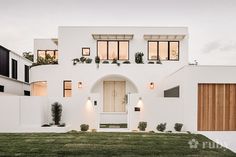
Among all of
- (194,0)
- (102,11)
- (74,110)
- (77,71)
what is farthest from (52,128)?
(194,0)

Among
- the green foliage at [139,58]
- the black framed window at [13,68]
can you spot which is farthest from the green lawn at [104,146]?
the black framed window at [13,68]

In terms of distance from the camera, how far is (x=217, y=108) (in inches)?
587

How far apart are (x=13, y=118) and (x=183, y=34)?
1299 centimetres

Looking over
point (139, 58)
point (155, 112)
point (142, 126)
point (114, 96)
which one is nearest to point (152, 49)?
point (139, 58)

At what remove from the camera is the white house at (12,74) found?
24.1 metres

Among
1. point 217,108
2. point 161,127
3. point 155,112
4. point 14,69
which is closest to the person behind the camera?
point 217,108

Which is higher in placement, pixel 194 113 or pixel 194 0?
pixel 194 0

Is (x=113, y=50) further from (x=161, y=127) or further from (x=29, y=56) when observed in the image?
(x=29, y=56)

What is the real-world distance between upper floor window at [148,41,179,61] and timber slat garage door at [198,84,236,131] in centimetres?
844

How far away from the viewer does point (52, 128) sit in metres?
16.2

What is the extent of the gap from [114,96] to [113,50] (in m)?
3.38

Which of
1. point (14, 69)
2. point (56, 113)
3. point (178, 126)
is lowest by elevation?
point (178, 126)

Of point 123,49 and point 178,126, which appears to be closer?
point 178,126

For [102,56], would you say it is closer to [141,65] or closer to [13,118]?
[141,65]
